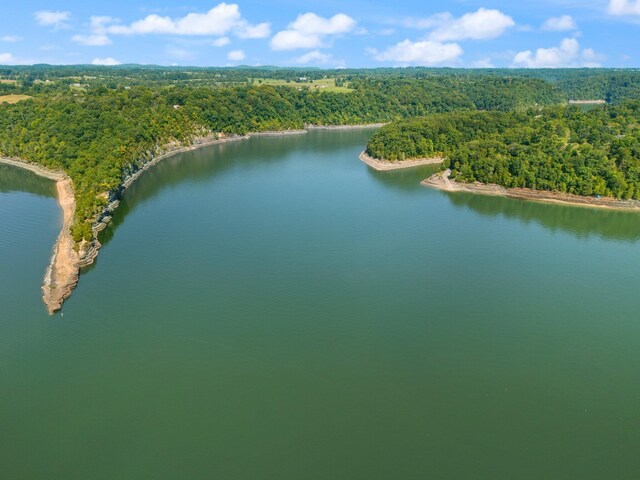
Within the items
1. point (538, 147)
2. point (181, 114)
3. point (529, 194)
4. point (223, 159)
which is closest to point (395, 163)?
point (538, 147)

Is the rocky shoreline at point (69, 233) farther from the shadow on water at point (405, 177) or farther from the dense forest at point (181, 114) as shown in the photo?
the shadow on water at point (405, 177)

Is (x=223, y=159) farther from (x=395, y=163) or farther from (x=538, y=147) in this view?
(x=538, y=147)

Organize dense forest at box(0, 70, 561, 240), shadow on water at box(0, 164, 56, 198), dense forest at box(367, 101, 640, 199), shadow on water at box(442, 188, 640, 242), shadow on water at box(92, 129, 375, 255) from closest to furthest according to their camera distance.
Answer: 1. shadow on water at box(442, 188, 640, 242)
2. dense forest at box(367, 101, 640, 199)
3. shadow on water at box(92, 129, 375, 255)
4. shadow on water at box(0, 164, 56, 198)
5. dense forest at box(0, 70, 561, 240)

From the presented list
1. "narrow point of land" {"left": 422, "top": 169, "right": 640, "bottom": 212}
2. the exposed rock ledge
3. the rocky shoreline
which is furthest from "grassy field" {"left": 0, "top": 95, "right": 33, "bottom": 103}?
"narrow point of land" {"left": 422, "top": 169, "right": 640, "bottom": 212}

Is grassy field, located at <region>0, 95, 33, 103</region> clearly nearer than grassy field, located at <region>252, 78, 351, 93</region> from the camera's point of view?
Yes

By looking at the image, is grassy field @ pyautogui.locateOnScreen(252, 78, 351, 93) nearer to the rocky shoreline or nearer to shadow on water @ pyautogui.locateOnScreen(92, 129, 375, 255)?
shadow on water @ pyautogui.locateOnScreen(92, 129, 375, 255)

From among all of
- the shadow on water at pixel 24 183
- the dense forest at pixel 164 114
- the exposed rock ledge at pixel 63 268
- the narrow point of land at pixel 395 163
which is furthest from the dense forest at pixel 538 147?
the shadow on water at pixel 24 183

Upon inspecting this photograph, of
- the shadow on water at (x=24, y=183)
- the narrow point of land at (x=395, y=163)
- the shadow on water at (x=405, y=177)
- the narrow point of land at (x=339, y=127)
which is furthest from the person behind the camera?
the narrow point of land at (x=339, y=127)
